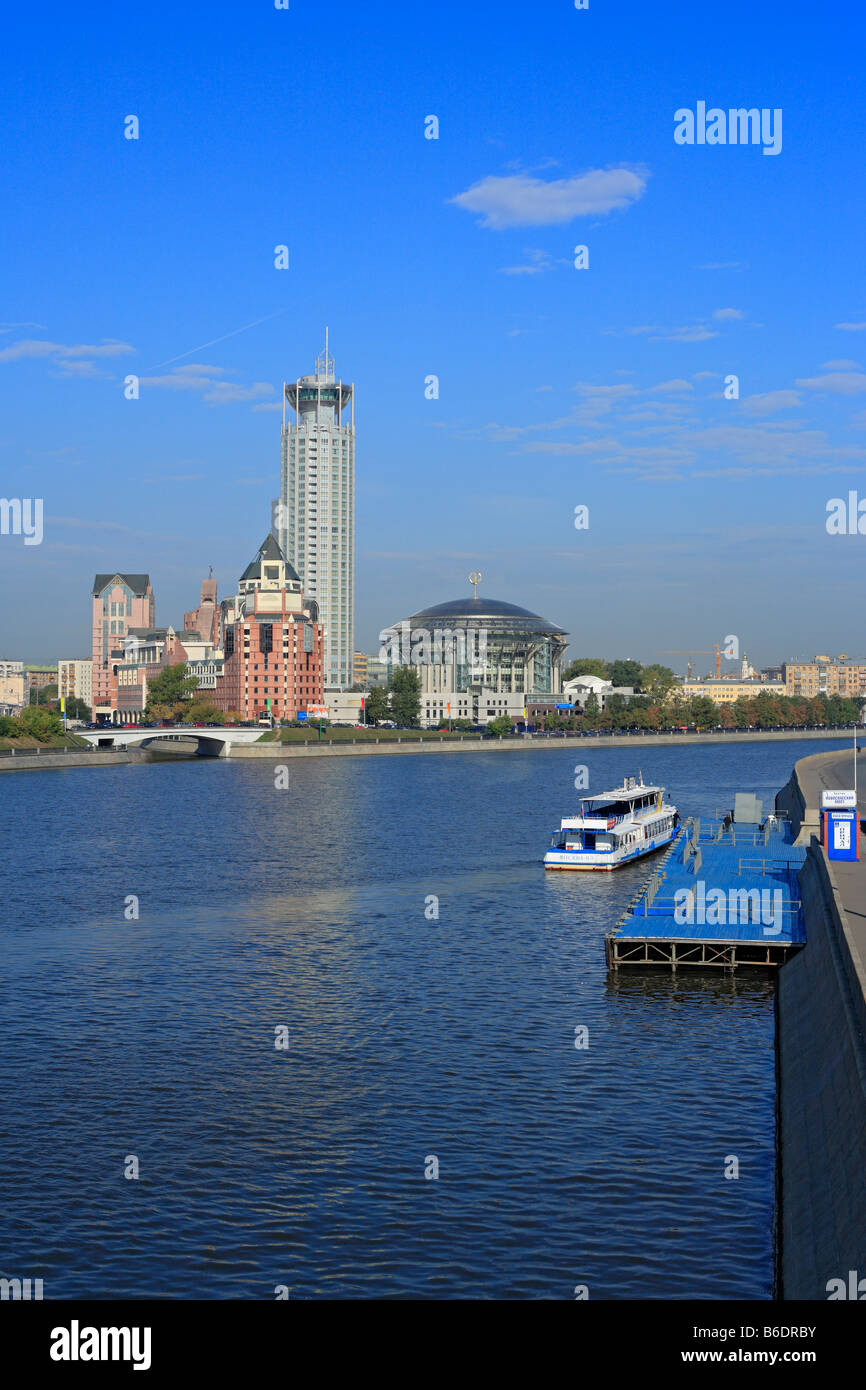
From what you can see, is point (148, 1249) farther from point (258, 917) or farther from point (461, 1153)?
point (258, 917)

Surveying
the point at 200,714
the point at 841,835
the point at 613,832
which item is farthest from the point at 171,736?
the point at 841,835

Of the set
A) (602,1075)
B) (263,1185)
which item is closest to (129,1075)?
(263,1185)

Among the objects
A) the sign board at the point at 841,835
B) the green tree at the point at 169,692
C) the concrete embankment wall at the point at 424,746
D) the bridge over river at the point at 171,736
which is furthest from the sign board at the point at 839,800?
the green tree at the point at 169,692

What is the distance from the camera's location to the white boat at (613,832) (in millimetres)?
53938

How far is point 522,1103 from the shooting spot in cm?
2309

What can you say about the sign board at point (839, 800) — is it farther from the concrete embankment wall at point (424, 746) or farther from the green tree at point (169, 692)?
the green tree at point (169, 692)

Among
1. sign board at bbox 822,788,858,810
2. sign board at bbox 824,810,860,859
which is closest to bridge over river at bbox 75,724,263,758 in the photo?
sign board at bbox 822,788,858,810

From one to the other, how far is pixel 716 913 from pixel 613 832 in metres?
17.9

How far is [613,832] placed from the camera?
2207 inches

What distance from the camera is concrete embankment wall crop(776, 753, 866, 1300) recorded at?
1532 centimetres

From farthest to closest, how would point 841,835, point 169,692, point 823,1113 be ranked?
point 169,692 → point 841,835 → point 823,1113

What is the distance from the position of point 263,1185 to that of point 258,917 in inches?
927

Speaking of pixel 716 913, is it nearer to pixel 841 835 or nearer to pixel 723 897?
pixel 723 897
